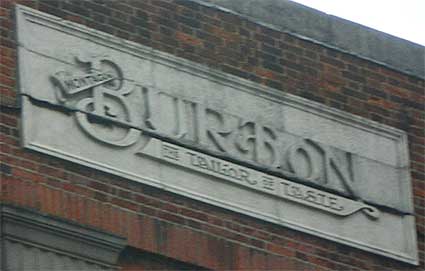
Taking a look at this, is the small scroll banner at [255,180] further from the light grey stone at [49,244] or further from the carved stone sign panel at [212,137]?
the light grey stone at [49,244]

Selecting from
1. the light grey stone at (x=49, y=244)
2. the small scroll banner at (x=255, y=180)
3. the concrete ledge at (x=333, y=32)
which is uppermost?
the concrete ledge at (x=333, y=32)

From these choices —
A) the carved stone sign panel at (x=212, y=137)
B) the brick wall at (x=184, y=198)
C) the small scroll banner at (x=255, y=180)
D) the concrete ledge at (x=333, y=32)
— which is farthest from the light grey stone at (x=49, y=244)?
the concrete ledge at (x=333, y=32)

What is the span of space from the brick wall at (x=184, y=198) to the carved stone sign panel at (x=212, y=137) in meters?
0.10

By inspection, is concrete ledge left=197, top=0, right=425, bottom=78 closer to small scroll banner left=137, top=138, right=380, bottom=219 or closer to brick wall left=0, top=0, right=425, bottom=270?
brick wall left=0, top=0, right=425, bottom=270

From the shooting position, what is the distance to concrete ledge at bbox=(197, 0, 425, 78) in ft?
52.4

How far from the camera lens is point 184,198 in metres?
14.7

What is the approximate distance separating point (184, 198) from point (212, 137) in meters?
0.62

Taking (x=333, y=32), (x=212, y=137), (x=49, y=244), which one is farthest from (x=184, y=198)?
(x=333, y=32)

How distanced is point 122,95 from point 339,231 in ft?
6.34

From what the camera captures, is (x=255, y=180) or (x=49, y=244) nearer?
(x=49, y=244)

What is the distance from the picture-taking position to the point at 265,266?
14852 mm

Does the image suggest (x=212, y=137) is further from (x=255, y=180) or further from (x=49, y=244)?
(x=49, y=244)

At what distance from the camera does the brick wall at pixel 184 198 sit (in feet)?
46.8

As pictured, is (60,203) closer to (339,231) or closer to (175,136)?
(175,136)
